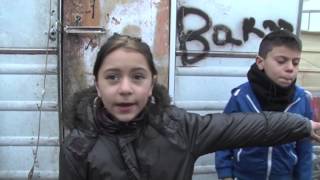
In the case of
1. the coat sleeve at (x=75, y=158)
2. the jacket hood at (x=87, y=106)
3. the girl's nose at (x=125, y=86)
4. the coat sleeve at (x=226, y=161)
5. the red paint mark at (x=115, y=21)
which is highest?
the red paint mark at (x=115, y=21)

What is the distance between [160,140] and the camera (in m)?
2.02

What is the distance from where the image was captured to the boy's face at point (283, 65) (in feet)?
9.27

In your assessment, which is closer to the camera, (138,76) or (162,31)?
(138,76)

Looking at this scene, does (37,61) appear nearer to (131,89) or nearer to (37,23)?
(37,23)

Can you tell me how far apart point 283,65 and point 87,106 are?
49.5 inches

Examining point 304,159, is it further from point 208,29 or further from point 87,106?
point 87,106

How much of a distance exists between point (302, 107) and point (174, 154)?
3.84ft

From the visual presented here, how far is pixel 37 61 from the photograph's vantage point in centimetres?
355

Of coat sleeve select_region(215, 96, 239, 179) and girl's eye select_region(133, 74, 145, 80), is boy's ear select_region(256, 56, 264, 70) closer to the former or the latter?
coat sleeve select_region(215, 96, 239, 179)

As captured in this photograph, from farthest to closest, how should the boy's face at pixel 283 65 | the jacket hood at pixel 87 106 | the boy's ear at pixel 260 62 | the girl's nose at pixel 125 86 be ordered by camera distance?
the boy's ear at pixel 260 62 < the boy's face at pixel 283 65 < the jacket hood at pixel 87 106 < the girl's nose at pixel 125 86

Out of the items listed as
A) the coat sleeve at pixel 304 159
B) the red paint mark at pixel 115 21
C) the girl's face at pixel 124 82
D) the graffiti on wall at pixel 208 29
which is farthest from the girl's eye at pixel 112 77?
the graffiti on wall at pixel 208 29

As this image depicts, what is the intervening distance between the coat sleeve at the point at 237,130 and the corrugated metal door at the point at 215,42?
1.52 metres

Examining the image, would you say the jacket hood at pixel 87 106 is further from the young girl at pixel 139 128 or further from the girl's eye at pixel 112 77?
the girl's eye at pixel 112 77

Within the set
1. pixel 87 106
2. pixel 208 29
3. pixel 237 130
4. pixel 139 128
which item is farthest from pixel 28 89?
pixel 237 130
